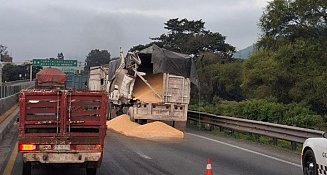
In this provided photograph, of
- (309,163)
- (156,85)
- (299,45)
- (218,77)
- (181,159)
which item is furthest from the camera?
(218,77)

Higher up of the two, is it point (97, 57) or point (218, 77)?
point (97, 57)

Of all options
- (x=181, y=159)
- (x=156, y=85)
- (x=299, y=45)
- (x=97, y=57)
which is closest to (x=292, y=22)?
(x=299, y=45)

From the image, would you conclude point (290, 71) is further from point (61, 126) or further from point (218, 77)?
point (61, 126)

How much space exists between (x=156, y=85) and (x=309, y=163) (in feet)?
46.5

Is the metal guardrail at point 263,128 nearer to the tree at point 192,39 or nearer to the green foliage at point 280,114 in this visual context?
the green foliage at point 280,114

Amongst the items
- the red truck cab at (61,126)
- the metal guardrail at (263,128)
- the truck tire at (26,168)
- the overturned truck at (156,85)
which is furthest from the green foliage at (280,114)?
the truck tire at (26,168)

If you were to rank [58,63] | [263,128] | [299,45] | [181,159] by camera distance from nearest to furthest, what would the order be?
[181,159]
[263,128]
[299,45]
[58,63]

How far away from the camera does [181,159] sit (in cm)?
1290

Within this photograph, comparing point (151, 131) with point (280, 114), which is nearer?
point (151, 131)

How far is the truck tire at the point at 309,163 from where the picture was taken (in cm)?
Answer: 864

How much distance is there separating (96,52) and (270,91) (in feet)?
359

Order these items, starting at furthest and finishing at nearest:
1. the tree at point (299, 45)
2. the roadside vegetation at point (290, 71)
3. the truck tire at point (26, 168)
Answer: the tree at point (299, 45) < the roadside vegetation at point (290, 71) < the truck tire at point (26, 168)

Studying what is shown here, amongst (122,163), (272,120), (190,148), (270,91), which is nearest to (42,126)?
(122,163)

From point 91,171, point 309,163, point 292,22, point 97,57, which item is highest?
point 97,57
